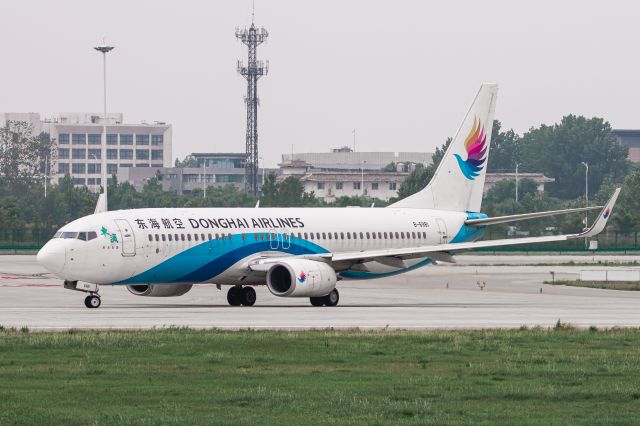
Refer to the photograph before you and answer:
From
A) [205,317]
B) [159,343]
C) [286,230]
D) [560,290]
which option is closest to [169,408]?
[159,343]

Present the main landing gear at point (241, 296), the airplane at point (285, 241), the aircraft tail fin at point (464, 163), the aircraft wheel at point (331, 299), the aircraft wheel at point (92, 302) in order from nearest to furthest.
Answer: the airplane at point (285, 241)
the aircraft wheel at point (92, 302)
the aircraft wheel at point (331, 299)
the main landing gear at point (241, 296)
the aircraft tail fin at point (464, 163)

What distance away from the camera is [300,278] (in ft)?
175

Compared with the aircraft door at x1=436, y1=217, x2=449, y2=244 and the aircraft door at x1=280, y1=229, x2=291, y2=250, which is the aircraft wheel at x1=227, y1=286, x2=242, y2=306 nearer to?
the aircraft door at x1=280, y1=229, x2=291, y2=250

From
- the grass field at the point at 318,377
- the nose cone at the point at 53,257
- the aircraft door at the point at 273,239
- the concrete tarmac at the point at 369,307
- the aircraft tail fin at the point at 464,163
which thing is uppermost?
the aircraft tail fin at the point at 464,163

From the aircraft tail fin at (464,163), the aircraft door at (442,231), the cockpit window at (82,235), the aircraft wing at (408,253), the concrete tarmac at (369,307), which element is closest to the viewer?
the concrete tarmac at (369,307)

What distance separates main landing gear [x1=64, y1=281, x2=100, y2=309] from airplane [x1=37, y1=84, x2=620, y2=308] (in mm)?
45

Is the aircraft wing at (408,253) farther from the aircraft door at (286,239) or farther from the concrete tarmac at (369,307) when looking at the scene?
the concrete tarmac at (369,307)

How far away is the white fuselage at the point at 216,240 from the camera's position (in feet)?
169

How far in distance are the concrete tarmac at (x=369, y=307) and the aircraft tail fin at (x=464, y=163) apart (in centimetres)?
453

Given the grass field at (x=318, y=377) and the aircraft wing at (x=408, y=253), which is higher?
the aircraft wing at (x=408, y=253)

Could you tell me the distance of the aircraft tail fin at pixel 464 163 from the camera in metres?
64.5

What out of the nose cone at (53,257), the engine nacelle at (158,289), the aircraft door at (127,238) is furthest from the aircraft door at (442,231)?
the nose cone at (53,257)

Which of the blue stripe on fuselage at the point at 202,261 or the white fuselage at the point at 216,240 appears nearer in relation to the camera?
the white fuselage at the point at 216,240

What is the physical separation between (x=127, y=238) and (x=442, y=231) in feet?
55.5
